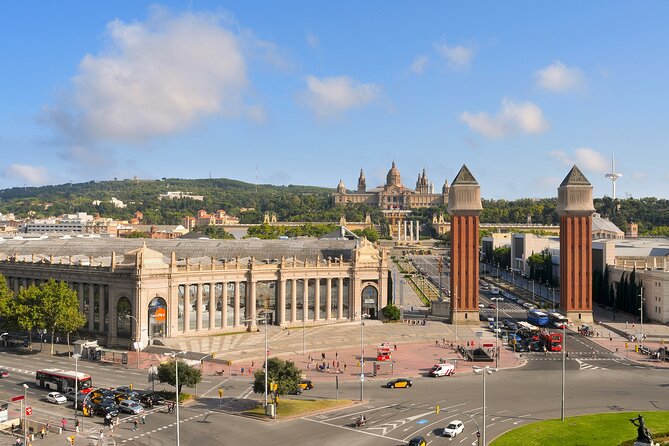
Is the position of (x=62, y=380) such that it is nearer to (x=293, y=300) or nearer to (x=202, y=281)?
(x=202, y=281)

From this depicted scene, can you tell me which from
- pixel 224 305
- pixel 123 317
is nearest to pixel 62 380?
pixel 123 317

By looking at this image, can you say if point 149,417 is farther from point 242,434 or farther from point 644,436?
point 644,436

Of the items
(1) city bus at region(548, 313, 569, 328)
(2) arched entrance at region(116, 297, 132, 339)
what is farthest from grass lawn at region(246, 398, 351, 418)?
(1) city bus at region(548, 313, 569, 328)

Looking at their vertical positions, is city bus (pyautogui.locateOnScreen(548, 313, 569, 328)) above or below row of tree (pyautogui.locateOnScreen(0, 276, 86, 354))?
below

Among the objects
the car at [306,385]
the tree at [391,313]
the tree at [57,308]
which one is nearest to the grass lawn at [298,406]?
the car at [306,385]

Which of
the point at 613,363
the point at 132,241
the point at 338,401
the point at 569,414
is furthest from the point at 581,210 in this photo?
the point at 132,241

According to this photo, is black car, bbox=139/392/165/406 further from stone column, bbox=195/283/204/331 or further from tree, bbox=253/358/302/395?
stone column, bbox=195/283/204/331
